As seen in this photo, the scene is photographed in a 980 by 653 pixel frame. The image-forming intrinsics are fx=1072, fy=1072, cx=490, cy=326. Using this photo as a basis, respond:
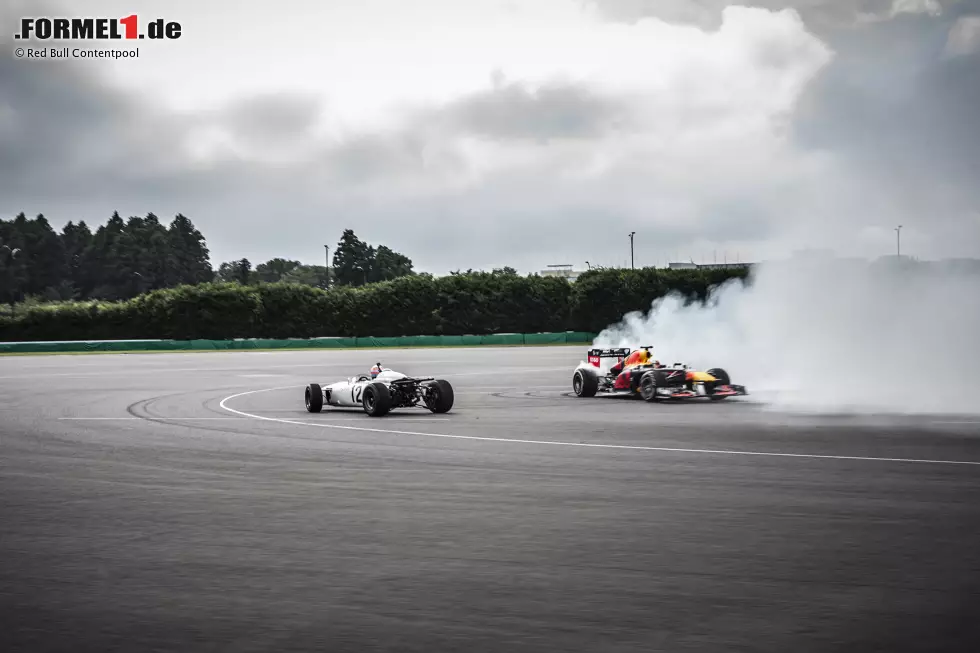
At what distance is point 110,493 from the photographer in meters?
10.9

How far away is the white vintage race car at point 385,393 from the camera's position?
21016 mm

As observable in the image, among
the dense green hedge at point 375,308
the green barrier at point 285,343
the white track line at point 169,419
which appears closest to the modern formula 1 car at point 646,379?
the white track line at point 169,419

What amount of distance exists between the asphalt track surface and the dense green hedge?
72.4 m

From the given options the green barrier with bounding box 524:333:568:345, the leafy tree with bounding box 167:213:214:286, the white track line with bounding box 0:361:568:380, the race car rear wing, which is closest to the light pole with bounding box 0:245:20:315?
the leafy tree with bounding box 167:213:214:286

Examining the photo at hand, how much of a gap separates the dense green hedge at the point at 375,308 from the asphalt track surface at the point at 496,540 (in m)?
72.4

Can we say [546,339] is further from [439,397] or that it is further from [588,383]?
[439,397]

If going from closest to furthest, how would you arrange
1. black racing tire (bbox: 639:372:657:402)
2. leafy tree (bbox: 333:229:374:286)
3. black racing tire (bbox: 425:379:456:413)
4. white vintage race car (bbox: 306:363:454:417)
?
white vintage race car (bbox: 306:363:454:417) → black racing tire (bbox: 425:379:456:413) → black racing tire (bbox: 639:372:657:402) → leafy tree (bbox: 333:229:374:286)

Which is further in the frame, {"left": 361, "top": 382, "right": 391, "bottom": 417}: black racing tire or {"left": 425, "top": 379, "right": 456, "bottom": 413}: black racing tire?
{"left": 425, "top": 379, "right": 456, "bottom": 413}: black racing tire

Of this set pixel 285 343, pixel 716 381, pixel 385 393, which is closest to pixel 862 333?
pixel 716 381

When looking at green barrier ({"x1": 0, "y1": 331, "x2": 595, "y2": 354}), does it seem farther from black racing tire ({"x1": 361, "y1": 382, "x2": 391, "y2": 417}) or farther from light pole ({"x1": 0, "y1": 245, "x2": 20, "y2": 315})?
light pole ({"x1": 0, "y1": 245, "x2": 20, "y2": 315})

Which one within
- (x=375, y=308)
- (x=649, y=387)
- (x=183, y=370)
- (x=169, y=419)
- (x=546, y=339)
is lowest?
(x=169, y=419)

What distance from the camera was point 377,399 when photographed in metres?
20.9

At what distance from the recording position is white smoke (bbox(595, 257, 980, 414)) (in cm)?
2309

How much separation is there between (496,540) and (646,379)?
16.7 m
